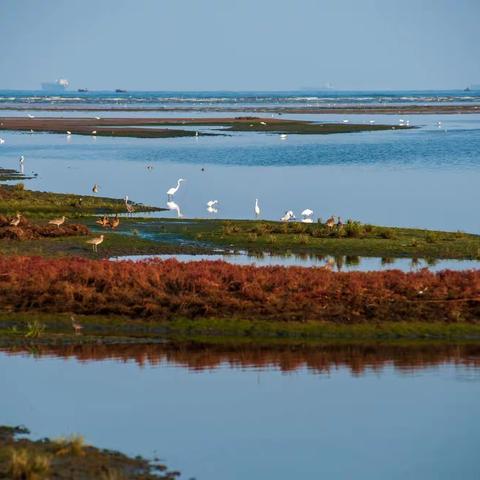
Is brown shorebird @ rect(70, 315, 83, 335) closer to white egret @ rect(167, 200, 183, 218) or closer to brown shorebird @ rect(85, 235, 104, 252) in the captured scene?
brown shorebird @ rect(85, 235, 104, 252)

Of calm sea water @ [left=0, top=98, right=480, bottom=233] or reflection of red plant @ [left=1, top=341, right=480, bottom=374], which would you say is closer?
reflection of red plant @ [left=1, top=341, right=480, bottom=374]

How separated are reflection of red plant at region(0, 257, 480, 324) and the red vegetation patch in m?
8.50

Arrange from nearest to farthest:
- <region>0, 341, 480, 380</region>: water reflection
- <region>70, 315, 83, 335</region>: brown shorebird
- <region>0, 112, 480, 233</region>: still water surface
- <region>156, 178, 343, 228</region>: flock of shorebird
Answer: <region>0, 341, 480, 380</region>: water reflection, <region>70, 315, 83, 335</region>: brown shorebird, <region>156, 178, 343, 228</region>: flock of shorebird, <region>0, 112, 480, 233</region>: still water surface

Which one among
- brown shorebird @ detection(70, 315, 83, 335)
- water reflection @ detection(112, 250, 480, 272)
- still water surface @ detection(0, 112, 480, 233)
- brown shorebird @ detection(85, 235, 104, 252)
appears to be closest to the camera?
brown shorebird @ detection(70, 315, 83, 335)

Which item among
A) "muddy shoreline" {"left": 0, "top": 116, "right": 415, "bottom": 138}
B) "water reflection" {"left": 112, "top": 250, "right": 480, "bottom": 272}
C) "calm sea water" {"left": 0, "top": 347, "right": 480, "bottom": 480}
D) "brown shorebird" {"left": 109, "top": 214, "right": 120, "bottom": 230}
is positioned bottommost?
"calm sea water" {"left": 0, "top": 347, "right": 480, "bottom": 480}

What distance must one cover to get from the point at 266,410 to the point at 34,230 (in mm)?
17935

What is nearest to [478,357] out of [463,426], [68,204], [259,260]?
[463,426]

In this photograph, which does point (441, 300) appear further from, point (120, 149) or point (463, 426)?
point (120, 149)

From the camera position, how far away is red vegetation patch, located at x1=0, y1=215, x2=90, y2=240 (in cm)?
3256

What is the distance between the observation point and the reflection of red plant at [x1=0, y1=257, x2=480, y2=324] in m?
22.7

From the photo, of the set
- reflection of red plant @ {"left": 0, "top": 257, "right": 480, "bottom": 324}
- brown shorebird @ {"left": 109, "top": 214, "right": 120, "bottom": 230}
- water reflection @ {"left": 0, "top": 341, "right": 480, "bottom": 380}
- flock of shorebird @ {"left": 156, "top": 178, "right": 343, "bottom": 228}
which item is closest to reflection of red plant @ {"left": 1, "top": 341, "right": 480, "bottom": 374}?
A: water reflection @ {"left": 0, "top": 341, "right": 480, "bottom": 380}

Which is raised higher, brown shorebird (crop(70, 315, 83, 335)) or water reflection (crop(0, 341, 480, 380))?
brown shorebird (crop(70, 315, 83, 335))

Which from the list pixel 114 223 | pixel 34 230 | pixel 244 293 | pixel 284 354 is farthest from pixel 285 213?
pixel 284 354

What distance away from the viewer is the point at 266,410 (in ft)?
54.5
